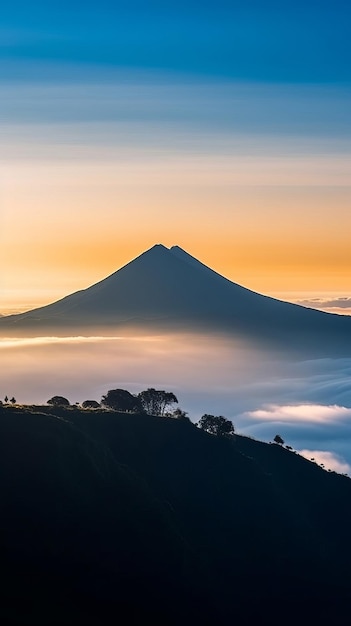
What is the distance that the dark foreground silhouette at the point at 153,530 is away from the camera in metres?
61.1

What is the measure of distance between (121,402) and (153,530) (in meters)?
43.7

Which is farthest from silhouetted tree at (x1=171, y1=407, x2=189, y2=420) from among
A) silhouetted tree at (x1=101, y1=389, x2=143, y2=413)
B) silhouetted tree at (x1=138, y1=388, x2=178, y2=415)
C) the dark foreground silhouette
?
silhouetted tree at (x1=101, y1=389, x2=143, y2=413)

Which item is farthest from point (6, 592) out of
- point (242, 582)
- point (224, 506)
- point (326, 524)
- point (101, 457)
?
point (326, 524)

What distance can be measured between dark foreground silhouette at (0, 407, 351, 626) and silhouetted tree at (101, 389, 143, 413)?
1784cm

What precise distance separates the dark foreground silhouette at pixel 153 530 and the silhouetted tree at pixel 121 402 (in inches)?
702

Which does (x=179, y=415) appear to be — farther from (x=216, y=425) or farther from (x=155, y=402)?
(x=155, y=402)

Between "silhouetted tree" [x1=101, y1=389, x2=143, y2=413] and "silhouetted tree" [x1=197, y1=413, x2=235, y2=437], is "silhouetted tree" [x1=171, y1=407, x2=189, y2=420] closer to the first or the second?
"silhouetted tree" [x1=197, y1=413, x2=235, y2=437]

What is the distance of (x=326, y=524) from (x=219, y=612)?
99.6ft

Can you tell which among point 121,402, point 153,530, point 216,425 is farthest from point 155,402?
point 153,530

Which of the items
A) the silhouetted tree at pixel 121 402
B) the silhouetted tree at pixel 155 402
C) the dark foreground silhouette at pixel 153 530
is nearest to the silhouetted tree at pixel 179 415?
the silhouetted tree at pixel 155 402

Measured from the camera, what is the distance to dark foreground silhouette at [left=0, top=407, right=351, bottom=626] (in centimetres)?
6112

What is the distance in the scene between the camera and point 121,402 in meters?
114

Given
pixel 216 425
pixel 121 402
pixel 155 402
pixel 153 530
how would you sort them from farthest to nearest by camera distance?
pixel 155 402, pixel 121 402, pixel 216 425, pixel 153 530

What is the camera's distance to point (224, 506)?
3406 inches
